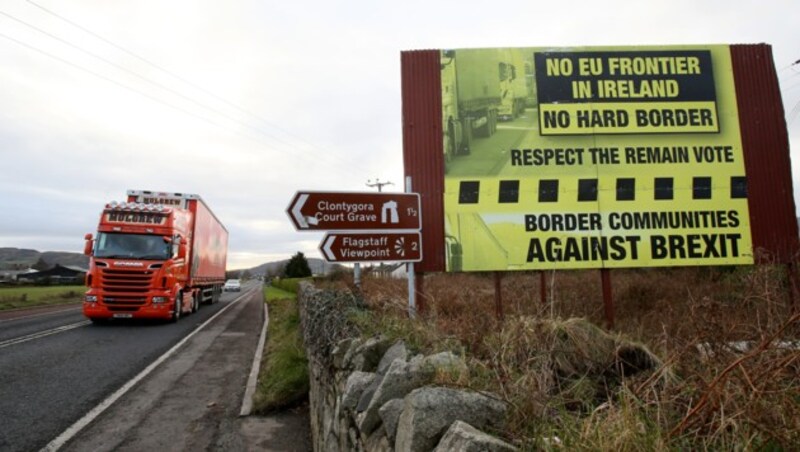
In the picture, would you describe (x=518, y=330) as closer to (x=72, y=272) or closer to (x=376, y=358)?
(x=376, y=358)

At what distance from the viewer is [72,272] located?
81750 mm

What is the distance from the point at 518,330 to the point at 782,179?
7274 millimetres

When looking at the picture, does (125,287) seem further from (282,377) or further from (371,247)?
(371,247)

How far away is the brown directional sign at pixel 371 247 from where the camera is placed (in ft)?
19.5

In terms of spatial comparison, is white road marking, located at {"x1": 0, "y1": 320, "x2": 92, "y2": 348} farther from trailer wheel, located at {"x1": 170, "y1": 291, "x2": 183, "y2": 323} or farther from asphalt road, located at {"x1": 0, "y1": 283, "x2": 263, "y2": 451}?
trailer wheel, located at {"x1": 170, "y1": 291, "x2": 183, "y2": 323}

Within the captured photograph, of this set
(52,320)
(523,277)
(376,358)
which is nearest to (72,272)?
(52,320)

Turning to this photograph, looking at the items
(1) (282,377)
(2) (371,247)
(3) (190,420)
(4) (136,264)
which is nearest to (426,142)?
(2) (371,247)

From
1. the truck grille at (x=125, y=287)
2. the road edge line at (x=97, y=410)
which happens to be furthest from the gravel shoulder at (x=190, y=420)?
the truck grille at (x=125, y=287)

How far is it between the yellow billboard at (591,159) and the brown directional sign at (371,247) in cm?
130

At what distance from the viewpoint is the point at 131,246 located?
14.0 m

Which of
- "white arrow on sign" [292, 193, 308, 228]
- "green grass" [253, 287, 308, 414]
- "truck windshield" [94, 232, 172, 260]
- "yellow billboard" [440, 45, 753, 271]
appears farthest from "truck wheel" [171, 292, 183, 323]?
"yellow billboard" [440, 45, 753, 271]

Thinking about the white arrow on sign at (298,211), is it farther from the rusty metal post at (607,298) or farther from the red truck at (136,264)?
the red truck at (136,264)

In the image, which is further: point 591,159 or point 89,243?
point 89,243

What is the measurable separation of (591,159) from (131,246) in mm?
13046
